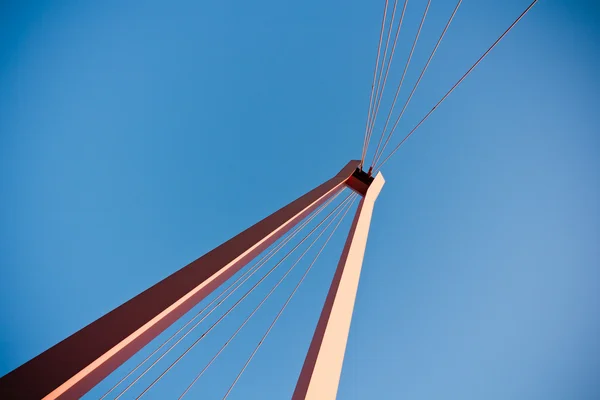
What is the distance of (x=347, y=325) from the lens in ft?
6.00

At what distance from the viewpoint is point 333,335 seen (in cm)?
162

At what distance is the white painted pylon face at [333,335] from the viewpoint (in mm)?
1262

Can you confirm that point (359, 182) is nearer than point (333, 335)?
No

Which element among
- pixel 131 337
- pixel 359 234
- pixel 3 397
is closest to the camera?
pixel 3 397

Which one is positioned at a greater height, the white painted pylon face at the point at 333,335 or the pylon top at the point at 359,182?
the pylon top at the point at 359,182

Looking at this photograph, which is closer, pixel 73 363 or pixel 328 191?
pixel 73 363

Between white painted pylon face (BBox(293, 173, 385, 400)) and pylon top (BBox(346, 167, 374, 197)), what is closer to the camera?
white painted pylon face (BBox(293, 173, 385, 400))

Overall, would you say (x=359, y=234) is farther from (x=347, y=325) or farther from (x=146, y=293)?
(x=146, y=293)

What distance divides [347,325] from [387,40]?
302 centimetres

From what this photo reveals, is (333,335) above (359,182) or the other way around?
the other way around

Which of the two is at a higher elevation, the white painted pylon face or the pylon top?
the pylon top

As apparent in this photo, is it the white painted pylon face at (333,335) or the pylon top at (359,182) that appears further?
the pylon top at (359,182)

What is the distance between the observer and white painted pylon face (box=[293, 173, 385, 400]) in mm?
1262

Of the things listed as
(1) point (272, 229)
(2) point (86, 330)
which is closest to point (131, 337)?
(2) point (86, 330)
